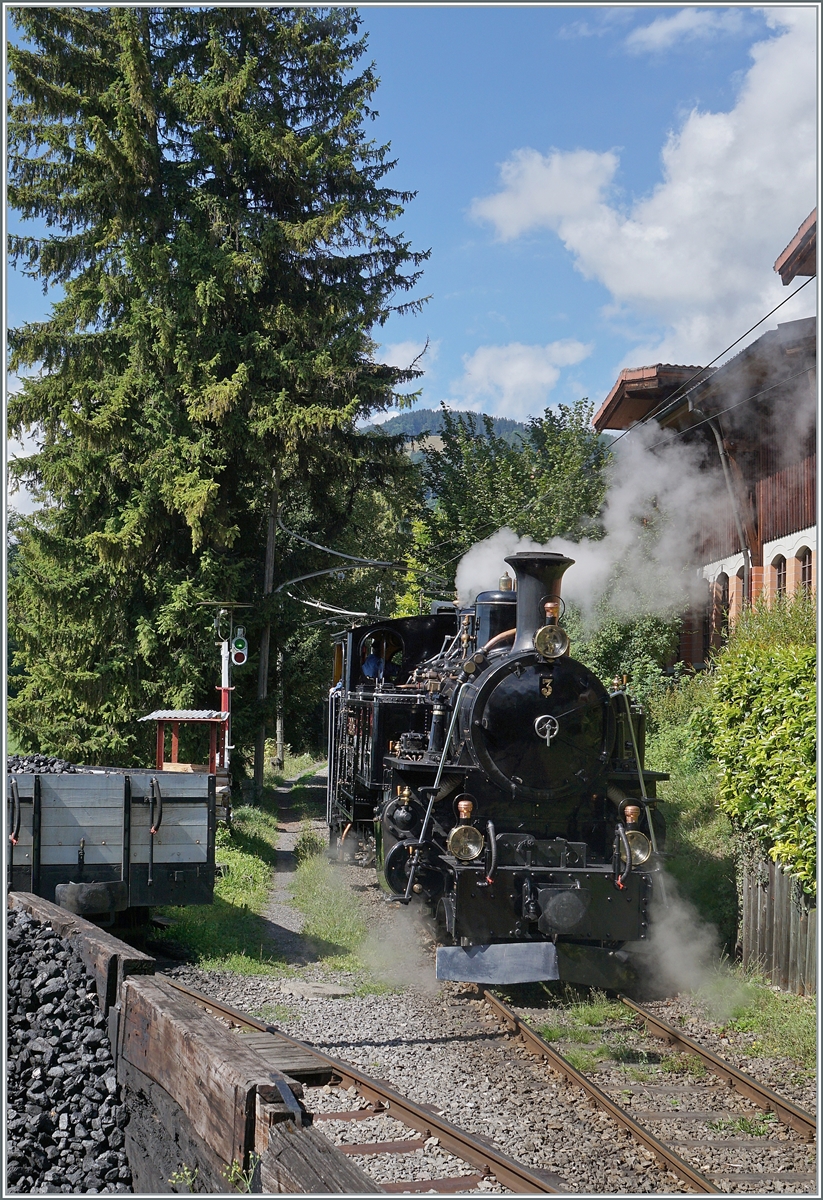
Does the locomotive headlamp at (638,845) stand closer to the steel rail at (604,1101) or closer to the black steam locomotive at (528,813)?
the black steam locomotive at (528,813)

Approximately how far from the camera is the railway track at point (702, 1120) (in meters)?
4.78

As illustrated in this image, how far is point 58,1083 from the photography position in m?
5.48

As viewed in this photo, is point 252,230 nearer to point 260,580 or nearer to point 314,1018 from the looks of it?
point 260,580

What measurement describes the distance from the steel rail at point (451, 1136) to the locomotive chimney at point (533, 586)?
149 inches

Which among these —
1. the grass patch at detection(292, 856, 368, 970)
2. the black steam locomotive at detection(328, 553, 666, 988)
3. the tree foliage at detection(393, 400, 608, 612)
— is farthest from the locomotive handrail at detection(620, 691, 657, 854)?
the tree foliage at detection(393, 400, 608, 612)

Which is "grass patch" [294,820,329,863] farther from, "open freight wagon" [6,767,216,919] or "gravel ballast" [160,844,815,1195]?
"open freight wagon" [6,767,216,919]

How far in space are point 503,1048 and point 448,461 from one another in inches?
Result: 760

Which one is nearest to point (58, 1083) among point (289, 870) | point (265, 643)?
point (289, 870)

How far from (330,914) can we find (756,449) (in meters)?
9.76

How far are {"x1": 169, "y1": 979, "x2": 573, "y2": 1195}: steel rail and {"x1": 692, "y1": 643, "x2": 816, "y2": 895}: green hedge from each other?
3587 mm

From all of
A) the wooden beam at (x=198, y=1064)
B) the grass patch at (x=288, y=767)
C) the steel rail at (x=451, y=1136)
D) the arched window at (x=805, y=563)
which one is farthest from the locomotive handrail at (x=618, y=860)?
the grass patch at (x=288, y=767)

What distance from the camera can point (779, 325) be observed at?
12.9 metres

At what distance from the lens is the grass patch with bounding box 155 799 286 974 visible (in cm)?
853

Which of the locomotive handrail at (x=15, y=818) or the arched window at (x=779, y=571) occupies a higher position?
the arched window at (x=779, y=571)
